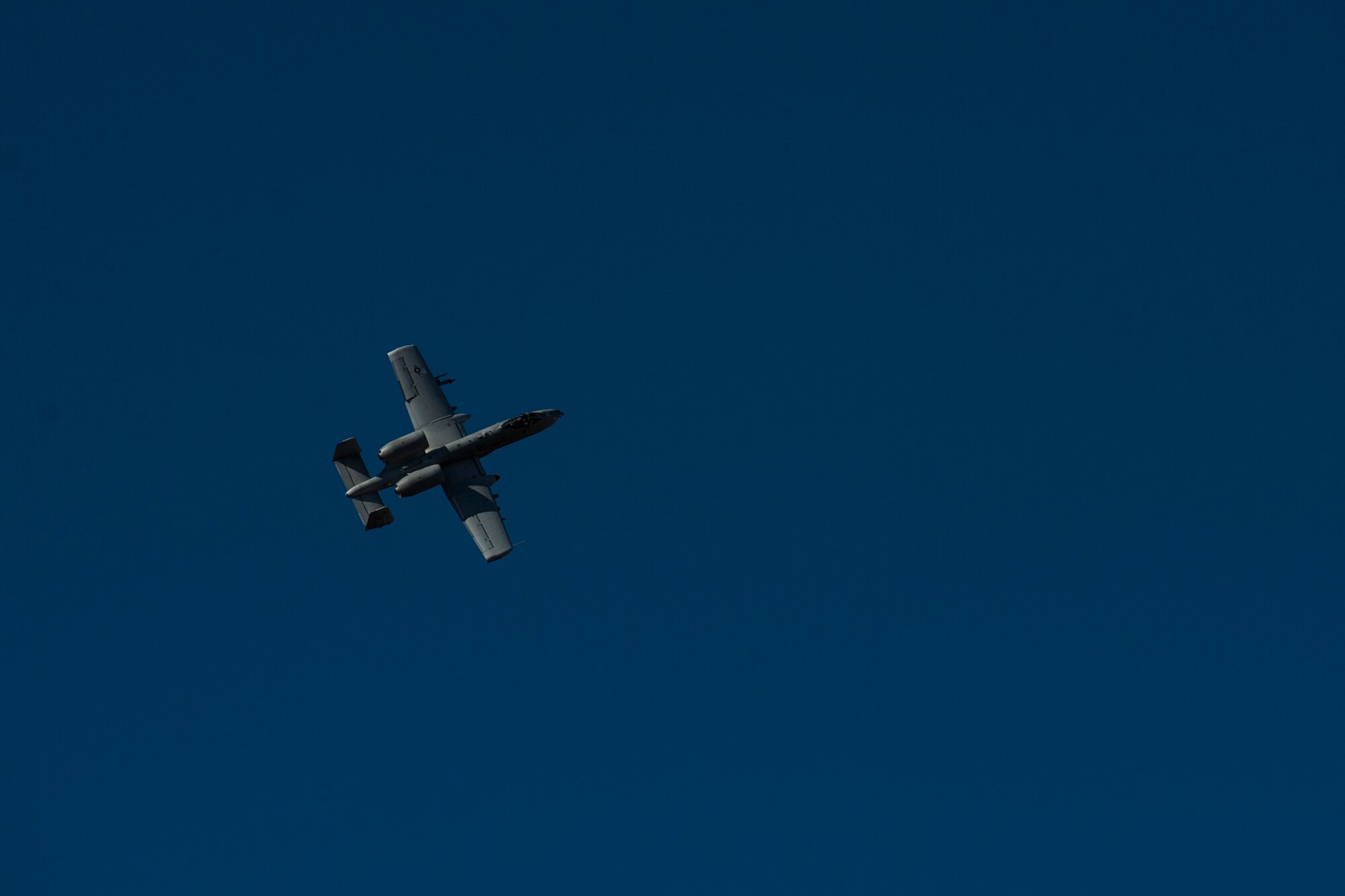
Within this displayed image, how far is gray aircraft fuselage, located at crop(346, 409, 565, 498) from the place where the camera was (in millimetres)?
105938

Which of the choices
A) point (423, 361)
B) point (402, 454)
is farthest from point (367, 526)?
point (423, 361)

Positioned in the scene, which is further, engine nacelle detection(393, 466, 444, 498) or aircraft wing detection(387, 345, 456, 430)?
aircraft wing detection(387, 345, 456, 430)

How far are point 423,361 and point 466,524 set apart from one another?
1440 cm

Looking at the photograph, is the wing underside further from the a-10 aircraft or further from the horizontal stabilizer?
the horizontal stabilizer

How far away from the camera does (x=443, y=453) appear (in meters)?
106

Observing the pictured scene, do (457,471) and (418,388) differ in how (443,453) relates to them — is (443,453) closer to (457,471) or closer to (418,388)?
(457,471)

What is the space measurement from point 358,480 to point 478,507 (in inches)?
370

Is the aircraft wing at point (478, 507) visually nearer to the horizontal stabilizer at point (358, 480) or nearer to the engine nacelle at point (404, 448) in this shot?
the engine nacelle at point (404, 448)

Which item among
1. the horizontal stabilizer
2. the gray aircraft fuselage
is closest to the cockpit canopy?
the gray aircraft fuselage

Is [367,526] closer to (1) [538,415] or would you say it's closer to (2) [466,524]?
(2) [466,524]

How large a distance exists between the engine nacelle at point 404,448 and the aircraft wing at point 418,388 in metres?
2.85

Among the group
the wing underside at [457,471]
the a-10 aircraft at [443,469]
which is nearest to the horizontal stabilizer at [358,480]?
the a-10 aircraft at [443,469]

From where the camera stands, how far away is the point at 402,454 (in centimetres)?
10588

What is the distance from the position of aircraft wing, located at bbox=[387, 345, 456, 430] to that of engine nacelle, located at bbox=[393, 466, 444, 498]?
4848 mm
